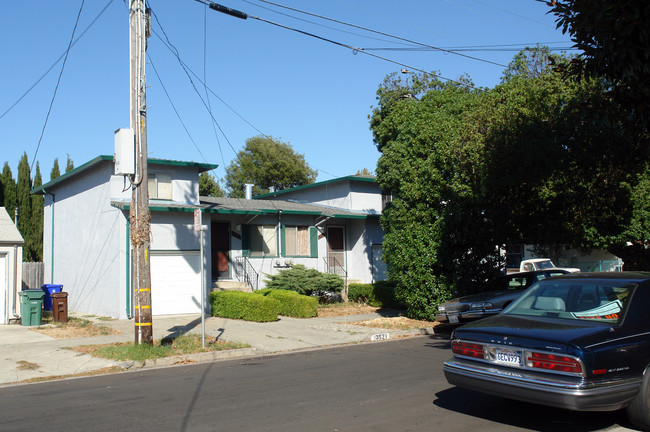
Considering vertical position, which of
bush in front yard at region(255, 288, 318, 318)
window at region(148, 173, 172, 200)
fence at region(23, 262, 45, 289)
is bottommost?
bush in front yard at region(255, 288, 318, 318)

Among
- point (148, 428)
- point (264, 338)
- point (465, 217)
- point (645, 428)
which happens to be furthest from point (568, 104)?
point (148, 428)

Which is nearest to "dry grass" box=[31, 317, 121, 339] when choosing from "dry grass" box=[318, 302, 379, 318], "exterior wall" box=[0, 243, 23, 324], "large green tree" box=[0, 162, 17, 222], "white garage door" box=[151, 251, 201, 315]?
"exterior wall" box=[0, 243, 23, 324]

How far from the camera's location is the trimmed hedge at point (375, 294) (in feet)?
68.9

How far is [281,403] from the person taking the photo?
7301mm


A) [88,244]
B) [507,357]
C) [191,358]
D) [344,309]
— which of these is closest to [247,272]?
[344,309]

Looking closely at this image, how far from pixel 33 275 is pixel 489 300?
19.4 meters

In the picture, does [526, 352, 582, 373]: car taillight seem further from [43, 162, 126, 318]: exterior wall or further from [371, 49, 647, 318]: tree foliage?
[43, 162, 126, 318]: exterior wall

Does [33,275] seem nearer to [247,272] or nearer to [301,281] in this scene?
[247,272]

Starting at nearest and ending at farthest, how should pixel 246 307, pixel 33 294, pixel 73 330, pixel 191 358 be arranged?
pixel 191 358, pixel 73 330, pixel 33 294, pixel 246 307

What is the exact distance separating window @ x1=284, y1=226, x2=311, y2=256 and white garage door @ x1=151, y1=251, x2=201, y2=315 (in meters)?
4.83

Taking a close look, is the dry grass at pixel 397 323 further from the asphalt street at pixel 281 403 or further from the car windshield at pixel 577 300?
the car windshield at pixel 577 300

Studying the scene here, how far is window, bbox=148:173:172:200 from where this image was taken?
1922cm

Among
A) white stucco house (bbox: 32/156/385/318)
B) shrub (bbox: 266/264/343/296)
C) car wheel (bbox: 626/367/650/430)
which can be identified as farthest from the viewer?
shrub (bbox: 266/264/343/296)

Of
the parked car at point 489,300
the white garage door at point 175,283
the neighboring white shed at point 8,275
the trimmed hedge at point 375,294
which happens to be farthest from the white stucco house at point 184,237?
the parked car at point 489,300
